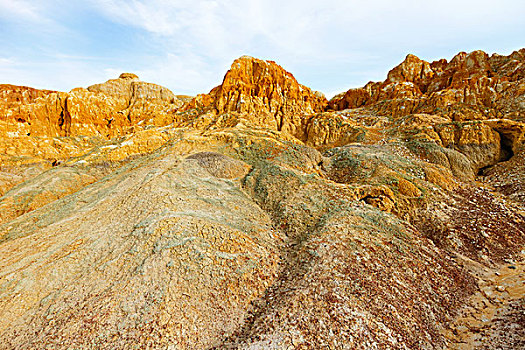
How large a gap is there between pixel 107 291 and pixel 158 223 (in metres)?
2.84

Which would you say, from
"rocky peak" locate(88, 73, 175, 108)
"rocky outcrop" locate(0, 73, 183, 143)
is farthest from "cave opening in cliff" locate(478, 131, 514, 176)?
"rocky peak" locate(88, 73, 175, 108)

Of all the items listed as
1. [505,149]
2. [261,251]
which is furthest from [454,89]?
[261,251]

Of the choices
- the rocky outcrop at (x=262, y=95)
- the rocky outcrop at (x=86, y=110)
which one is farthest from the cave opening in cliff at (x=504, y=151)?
the rocky outcrop at (x=86, y=110)

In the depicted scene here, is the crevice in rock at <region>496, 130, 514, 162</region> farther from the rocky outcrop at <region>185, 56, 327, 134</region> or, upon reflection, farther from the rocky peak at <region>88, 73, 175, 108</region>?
the rocky peak at <region>88, 73, 175, 108</region>

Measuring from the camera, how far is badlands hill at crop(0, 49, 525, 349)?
21.4 feet

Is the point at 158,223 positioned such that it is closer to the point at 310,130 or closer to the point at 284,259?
the point at 284,259

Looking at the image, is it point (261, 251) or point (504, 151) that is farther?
point (504, 151)

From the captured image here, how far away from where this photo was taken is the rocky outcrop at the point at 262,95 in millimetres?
41719

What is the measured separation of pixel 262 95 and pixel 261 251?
39.6 m

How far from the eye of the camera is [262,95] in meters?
43.9

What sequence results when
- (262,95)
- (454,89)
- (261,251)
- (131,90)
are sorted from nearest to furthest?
(261,251) < (262,95) < (454,89) < (131,90)

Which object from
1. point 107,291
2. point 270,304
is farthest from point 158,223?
point 270,304

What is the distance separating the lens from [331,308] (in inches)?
271

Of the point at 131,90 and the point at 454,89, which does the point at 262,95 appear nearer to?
the point at 454,89
